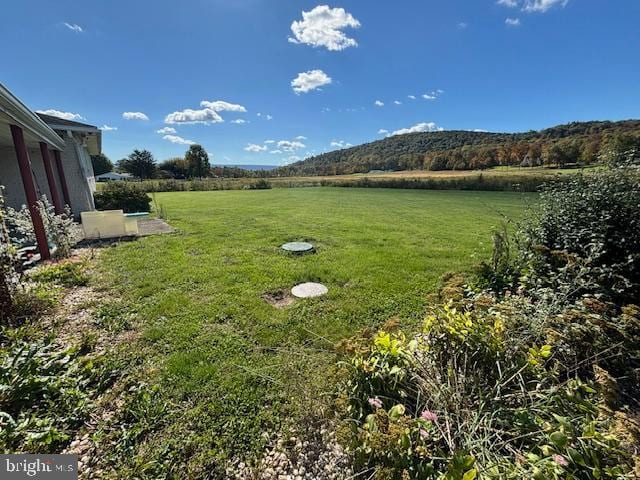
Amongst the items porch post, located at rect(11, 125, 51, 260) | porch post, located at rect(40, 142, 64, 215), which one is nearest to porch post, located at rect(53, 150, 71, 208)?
porch post, located at rect(40, 142, 64, 215)

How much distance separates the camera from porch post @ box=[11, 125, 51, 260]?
462cm

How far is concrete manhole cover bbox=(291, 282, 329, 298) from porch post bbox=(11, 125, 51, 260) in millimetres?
4708

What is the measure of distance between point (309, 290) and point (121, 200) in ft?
38.2

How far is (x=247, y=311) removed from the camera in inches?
135

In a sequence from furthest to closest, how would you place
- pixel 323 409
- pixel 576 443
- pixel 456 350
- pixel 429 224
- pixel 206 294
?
1. pixel 429 224
2. pixel 206 294
3. pixel 323 409
4. pixel 456 350
5. pixel 576 443

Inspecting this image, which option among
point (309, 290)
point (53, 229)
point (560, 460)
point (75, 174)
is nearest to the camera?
point (560, 460)

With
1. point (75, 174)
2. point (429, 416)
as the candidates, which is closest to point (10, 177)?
point (75, 174)

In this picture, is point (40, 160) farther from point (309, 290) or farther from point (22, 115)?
point (309, 290)

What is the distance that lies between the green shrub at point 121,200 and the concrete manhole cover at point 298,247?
30.3ft

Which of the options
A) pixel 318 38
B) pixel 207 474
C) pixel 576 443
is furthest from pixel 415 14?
pixel 207 474

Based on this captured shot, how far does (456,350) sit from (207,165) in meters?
52.9

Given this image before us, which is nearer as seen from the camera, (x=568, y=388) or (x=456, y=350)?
(x=568, y=388)

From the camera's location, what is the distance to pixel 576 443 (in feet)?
4.02

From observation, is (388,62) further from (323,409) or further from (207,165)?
(207,165)
